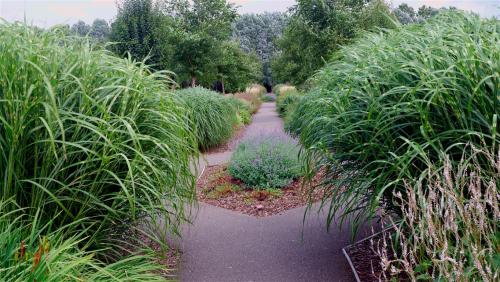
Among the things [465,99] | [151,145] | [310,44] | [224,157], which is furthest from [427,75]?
[310,44]

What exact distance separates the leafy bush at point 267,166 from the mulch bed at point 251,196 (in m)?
0.13

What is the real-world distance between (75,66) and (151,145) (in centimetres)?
81

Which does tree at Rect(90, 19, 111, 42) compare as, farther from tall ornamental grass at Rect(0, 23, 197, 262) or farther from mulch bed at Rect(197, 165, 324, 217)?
mulch bed at Rect(197, 165, 324, 217)

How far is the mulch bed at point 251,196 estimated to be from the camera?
613cm

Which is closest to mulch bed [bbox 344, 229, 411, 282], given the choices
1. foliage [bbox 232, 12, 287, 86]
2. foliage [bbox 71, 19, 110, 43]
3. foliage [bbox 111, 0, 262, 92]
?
foliage [bbox 71, 19, 110, 43]

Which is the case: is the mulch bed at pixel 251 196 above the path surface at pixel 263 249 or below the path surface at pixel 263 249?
below

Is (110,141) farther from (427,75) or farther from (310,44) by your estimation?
(310,44)

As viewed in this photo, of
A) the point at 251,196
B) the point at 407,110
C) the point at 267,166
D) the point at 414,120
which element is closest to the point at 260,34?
the point at 267,166

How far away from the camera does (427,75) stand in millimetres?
3031

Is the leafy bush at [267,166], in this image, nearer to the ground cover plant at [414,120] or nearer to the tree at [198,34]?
the ground cover plant at [414,120]

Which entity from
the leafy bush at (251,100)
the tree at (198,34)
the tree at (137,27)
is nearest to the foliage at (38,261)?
the tree at (137,27)

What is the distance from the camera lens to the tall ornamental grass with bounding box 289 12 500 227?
291cm

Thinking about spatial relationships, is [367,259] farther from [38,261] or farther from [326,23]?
[326,23]

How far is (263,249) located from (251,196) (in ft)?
6.94
